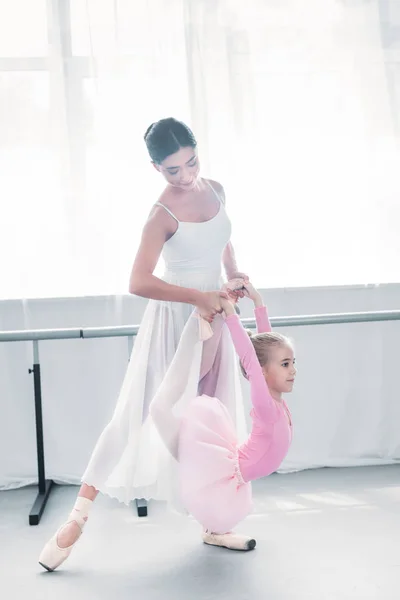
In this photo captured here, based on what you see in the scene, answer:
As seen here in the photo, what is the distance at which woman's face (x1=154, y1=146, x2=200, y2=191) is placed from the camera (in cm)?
212

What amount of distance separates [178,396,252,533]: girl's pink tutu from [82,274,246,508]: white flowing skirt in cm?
9

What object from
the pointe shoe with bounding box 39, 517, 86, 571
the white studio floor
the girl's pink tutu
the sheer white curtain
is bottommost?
the white studio floor

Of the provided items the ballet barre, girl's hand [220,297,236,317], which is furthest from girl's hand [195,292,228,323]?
the ballet barre

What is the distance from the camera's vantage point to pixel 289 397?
3.35 m

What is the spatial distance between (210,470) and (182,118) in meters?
1.68

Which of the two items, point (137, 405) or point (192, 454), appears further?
point (137, 405)

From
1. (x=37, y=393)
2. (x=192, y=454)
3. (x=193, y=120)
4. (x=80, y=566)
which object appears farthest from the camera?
(x=193, y=120)

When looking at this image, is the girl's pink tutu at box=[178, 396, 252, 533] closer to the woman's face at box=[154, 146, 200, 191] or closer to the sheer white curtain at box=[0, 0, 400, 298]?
the woman's face at box=[154, 146, 200, 191]

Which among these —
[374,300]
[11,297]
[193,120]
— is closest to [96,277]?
[11,297]

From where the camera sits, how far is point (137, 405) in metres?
2.27

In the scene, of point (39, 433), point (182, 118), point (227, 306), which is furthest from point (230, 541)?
point (182, 118)

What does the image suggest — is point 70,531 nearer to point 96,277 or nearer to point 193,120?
point 96,277

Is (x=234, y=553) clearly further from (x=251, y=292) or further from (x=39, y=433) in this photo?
(x=39, y=433)

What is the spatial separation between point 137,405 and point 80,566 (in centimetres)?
51
